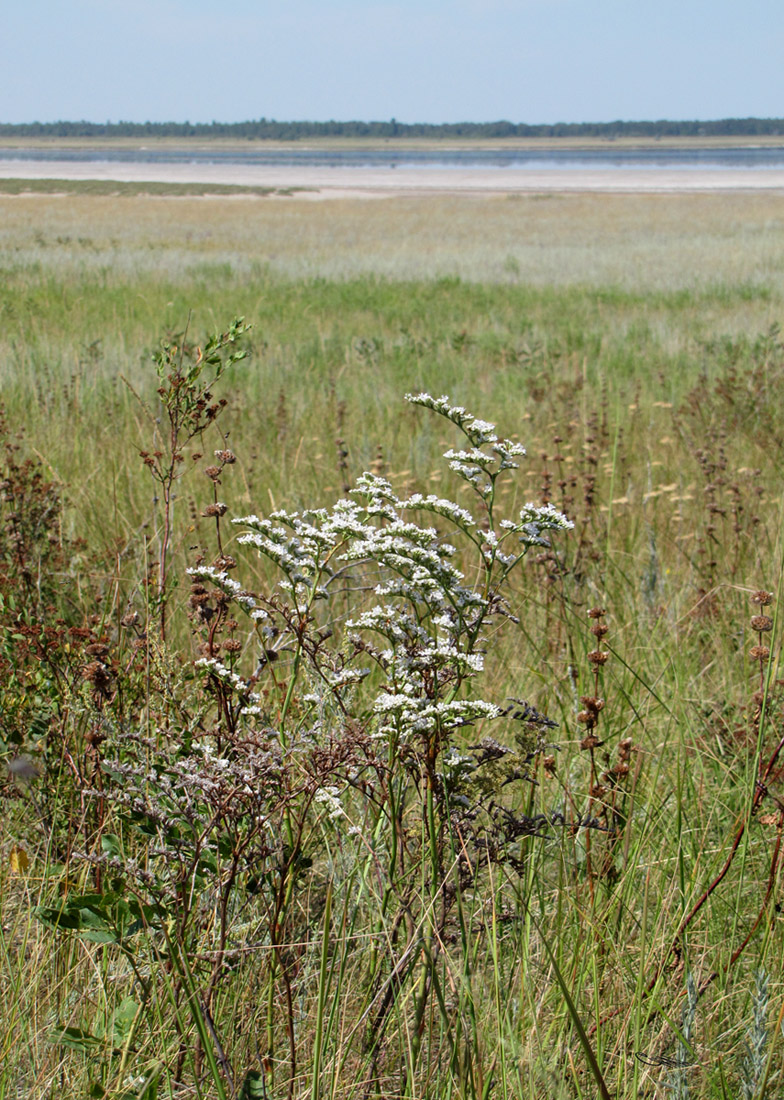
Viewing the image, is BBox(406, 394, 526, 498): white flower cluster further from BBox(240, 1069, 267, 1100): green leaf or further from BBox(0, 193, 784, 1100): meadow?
BBox(240, 1069, 267, 1100): green leaf

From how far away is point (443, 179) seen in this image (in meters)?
85.8

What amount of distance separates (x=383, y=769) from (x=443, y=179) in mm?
91497

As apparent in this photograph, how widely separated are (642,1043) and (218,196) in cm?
6743

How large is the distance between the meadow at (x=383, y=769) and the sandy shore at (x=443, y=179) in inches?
2441

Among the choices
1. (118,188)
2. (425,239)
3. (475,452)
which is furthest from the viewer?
(118,188)

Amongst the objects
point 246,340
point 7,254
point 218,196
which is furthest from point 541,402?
point 218,196

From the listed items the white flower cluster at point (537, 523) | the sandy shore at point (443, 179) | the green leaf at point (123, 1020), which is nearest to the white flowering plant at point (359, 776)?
the white flower cluster at point (537, 523)

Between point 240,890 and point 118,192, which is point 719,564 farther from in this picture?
point 118,192

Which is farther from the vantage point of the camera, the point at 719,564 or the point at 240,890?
the point at 719,564

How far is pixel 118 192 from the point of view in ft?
201

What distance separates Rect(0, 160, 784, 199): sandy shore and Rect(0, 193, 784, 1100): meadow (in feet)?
203

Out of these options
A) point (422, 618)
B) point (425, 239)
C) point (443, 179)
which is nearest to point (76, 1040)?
point (422, 618)

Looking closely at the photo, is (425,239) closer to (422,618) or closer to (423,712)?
(422,618)

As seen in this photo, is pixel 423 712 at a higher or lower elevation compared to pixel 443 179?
lower
